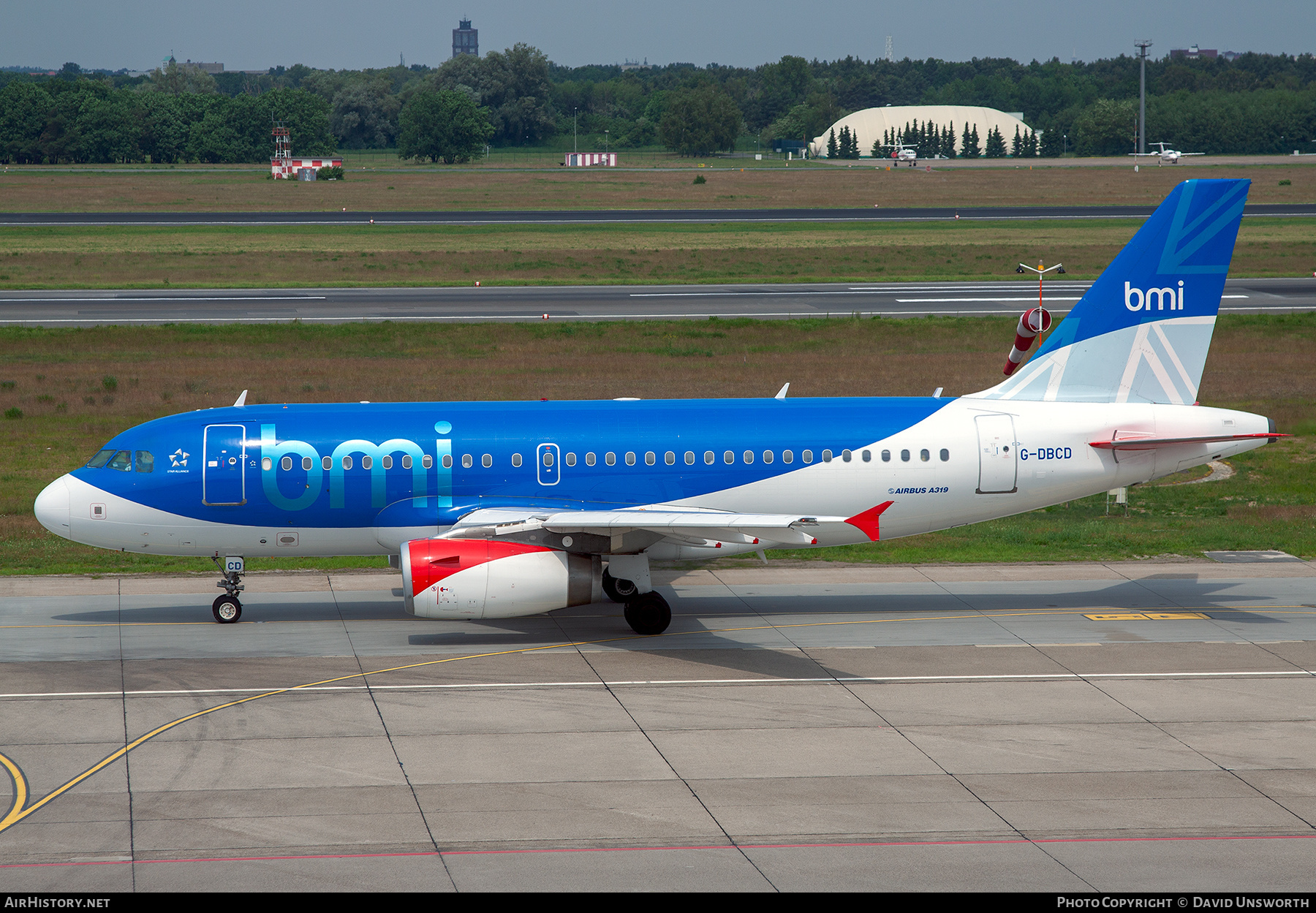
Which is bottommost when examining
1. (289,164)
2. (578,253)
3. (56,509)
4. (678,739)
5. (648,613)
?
(678,739)

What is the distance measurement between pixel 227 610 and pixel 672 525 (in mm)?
10047

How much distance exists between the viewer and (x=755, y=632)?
26.6 m

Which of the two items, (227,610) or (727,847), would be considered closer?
(727,847)

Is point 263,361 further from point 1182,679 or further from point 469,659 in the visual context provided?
point 1182,679

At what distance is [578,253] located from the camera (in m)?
97.1

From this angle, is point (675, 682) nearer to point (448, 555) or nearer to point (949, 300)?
point (448, 555)

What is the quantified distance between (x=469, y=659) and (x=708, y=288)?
58531mm

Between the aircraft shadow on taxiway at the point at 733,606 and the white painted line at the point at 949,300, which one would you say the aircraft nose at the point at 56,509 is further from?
the white painted line at the point at 949,300

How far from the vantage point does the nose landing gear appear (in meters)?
27.0

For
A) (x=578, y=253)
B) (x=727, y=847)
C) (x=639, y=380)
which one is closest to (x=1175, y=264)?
(x=727, y=847)

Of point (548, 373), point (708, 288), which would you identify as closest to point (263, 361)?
point (548, 373)

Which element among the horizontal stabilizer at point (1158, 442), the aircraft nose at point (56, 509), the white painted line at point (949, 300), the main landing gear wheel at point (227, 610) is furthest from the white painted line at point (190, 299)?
the horizontal stabilizer at point (1158, 442)

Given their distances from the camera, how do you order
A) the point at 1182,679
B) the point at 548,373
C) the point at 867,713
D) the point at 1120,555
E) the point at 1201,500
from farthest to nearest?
the point at 548,373
the point at 1201,500
the point at 1120,555
the point at 1182,679
the point at 867,713

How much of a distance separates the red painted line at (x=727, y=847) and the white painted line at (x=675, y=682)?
684 centimetres
